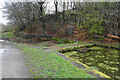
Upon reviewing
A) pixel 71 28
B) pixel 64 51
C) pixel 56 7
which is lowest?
pixel 64 51

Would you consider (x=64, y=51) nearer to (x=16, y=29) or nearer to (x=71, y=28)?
(x=71, y=28)

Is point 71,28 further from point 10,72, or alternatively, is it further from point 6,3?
point 6,3

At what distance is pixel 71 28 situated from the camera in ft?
43.9

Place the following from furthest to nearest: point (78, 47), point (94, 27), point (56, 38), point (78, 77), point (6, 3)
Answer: point (6, 3)
point (56, 38)
point (94, 27)
point (78, 47)
point (78, 77)

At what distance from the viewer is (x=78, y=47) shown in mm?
8445

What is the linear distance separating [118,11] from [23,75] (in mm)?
8991

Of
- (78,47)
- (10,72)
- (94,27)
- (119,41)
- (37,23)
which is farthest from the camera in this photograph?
(37,23)

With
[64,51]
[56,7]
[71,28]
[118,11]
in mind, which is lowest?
[64,51]

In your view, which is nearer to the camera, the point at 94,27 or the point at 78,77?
the point at 78,77

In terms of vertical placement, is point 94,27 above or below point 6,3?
below

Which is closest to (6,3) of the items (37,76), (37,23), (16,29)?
(16,29)

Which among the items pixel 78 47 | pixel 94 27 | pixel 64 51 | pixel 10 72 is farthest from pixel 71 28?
pixel 10 72

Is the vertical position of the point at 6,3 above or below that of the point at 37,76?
above

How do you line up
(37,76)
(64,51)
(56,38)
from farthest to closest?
(56,38) < (64,51) < (37,76)
